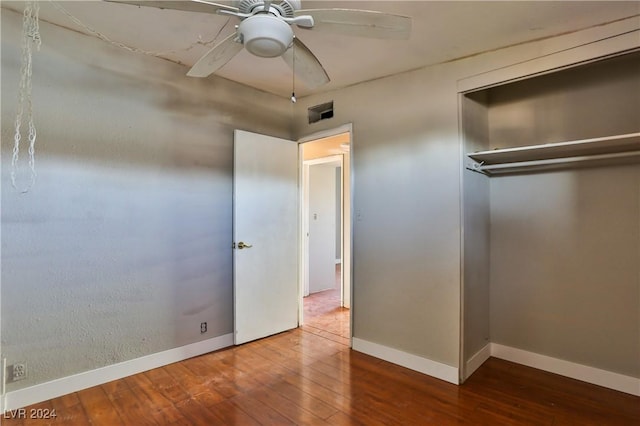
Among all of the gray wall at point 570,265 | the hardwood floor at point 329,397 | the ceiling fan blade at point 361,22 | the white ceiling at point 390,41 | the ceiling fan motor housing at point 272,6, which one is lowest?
the hardwood floor at point 329,397

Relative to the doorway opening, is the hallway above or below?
below

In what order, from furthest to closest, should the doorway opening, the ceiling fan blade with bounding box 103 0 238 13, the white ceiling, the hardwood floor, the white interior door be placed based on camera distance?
the doorway opening < the white interior door < the hardwood floor < the white ceiling < the ceiling fan blade with bounding box 103 0 238 13

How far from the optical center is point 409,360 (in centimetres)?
286

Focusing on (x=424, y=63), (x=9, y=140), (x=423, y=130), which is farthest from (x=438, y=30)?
(x=9, y=140)

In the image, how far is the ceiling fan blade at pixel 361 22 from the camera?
4.72 feet

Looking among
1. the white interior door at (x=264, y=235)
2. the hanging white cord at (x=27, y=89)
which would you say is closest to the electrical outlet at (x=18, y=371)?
the hanging white cord at (x=27, y=89)

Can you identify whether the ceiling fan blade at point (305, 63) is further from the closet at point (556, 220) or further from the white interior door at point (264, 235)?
the white interior door at point (264, 235)

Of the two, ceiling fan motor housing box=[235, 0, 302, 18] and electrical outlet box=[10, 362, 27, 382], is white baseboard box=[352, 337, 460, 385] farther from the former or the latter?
ceiling fan motor housing box=[235, 0, 302, 18]

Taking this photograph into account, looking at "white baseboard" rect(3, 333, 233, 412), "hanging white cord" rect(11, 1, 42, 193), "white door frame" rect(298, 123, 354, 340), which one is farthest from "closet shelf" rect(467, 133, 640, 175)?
"hanging white cord" rect(11, 1, 42, 193)

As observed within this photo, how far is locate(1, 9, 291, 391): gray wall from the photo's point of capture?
7.30 ft

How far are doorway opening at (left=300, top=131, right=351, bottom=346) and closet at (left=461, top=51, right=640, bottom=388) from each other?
179cm

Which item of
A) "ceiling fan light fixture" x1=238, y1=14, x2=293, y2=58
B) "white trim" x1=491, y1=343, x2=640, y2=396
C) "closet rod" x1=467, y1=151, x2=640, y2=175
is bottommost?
"white trim" x1=491, y1=343, x2=640, y2=396

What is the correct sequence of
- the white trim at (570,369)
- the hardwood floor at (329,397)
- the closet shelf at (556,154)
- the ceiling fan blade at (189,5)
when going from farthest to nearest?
1. the white trim at (570,369)
2. the closet shelf at (556,154)
3. the hardwood floor at (329,397)
4. the ceiling fan blade at (189,5)

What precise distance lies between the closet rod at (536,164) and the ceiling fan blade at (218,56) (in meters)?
1.99
